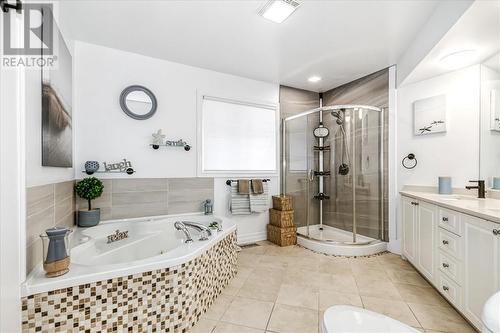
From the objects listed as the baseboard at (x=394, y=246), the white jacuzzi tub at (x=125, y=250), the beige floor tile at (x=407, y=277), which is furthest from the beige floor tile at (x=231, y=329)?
the baseboard at (x=394, y=246)

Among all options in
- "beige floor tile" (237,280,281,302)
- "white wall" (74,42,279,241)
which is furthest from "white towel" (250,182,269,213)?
"beige floor tile" (237,280,281,302)

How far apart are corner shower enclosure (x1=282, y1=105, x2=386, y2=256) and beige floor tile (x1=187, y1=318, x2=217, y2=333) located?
1.85 metres

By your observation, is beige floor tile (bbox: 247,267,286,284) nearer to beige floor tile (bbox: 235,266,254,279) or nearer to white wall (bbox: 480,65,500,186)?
A: beige floor tile (bbox: 235,266,254,279)

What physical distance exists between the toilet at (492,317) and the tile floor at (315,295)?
1.23m

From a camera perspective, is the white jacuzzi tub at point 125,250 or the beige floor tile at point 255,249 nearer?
the white jacuzzi tub at point 125,250

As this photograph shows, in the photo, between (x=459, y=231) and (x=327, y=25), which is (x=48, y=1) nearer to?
(x=327, y=25)

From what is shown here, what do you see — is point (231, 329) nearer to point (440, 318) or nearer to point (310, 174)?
point (440, 318)

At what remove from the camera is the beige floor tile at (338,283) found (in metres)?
2.17

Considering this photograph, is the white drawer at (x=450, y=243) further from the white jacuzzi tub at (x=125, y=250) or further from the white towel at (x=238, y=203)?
the white towel at (x=238, y=203)

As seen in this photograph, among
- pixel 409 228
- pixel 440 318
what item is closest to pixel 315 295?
pixel 440 318

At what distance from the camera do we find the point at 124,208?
270cm

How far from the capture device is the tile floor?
169cm

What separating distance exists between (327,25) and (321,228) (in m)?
2.80

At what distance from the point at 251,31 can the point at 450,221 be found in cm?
236
